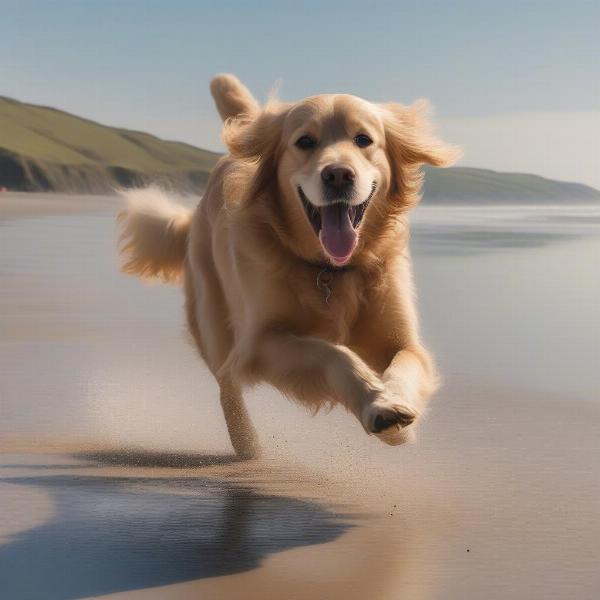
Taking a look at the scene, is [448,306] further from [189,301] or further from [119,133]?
[119,133]

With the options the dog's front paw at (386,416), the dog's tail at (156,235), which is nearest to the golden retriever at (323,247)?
the dog's front paw at (386,416)

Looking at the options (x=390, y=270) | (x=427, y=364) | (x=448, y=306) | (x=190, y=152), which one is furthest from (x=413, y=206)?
(x=190, y=152)

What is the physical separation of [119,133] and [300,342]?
92.3m

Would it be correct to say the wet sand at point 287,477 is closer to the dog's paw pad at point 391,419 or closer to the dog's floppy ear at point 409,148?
the dog's paw pad at point 391,419

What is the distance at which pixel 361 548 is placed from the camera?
395 centimetres

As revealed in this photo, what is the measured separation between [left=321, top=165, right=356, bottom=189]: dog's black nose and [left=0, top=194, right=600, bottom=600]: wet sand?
1159 mm

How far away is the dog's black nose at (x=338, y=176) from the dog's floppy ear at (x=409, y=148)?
1.79ft

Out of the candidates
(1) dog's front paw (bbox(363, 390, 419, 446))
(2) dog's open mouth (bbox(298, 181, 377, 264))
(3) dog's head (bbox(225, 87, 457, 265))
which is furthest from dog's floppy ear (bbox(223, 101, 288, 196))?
(1) dog's front paw (bbox(363, 390, 419, 446))

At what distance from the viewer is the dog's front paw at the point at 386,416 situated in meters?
3.91

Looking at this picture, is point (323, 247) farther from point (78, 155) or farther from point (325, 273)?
point (78, 155)

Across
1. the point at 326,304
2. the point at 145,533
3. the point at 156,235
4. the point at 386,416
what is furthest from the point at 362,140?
the point at 156,235

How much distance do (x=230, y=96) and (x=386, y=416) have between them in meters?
2.58

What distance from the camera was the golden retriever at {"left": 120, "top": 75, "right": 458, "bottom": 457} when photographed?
14.7 ft

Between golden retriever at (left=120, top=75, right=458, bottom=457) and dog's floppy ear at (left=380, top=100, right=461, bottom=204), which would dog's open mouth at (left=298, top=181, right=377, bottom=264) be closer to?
golden retriever at (left=120, top=75, right=458, bottom=457)
